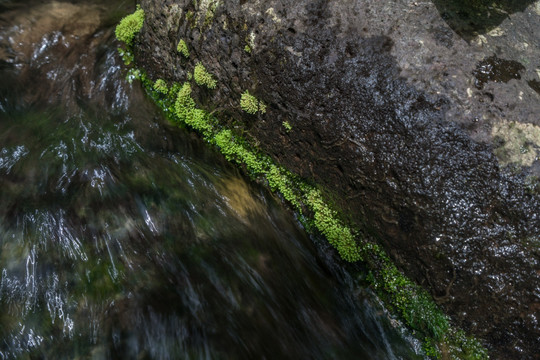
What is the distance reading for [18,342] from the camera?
3656 millimetres

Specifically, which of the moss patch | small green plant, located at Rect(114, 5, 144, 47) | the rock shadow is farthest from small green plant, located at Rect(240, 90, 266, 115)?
the moss patch

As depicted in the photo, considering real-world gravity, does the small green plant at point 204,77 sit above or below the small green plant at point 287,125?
above

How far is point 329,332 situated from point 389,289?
778 mm

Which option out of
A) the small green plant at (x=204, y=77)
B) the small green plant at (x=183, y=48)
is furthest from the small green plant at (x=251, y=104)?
the small green plant at (x=183, y=48)

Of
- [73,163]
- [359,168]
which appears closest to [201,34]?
[73,163]

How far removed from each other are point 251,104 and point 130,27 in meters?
2.08

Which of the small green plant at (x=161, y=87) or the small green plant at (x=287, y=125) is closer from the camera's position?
the small green plant at (x=287, y=125)

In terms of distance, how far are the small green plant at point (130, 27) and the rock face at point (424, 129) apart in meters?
1.42

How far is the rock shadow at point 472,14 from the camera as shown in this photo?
4.34 metres

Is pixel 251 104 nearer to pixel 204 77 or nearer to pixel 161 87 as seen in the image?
pixel 204 77

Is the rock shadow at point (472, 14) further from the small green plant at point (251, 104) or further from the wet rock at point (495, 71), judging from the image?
the small green plant at point (251, 104)

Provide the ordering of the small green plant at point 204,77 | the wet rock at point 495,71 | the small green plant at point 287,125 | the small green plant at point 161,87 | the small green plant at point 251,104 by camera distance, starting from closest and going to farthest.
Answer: the wet rock at point 495,71 → the small green plant at point 287,125 → the small green plant at point 251,104 → the small green plant at point 204,77 → the small green plant at point 161,87

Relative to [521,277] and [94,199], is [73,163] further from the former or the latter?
[521,277]

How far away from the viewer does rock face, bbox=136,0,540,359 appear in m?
4.09
